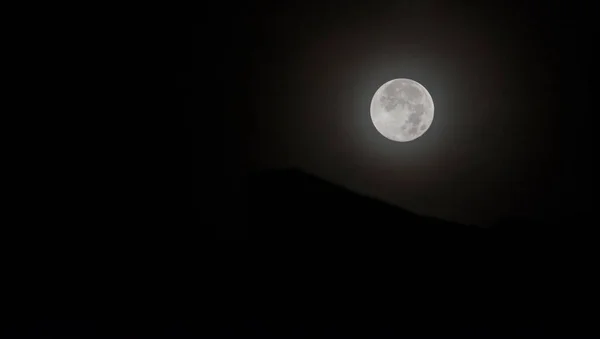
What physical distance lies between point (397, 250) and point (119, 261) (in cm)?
289

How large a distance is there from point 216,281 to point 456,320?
7.57 ft

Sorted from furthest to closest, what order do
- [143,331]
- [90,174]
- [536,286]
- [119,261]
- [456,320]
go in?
[90,174]
[119,261]
[536,286]
[456,320]
[143,331]

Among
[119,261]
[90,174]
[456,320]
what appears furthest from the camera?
[90,174]

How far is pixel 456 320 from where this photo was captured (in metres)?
3.87

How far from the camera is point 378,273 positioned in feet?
13.4

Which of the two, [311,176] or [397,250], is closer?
[397,250]

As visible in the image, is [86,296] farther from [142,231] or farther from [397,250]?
[397,250]

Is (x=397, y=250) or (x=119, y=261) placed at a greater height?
(x=397, y=250)

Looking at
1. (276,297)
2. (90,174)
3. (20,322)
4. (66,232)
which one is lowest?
(20,322)

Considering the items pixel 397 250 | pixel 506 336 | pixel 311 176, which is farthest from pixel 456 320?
pixel 311 176

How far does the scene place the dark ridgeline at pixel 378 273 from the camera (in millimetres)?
3832

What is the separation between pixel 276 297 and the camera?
394 centimetres

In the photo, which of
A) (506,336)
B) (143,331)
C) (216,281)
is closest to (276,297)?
(216,281)

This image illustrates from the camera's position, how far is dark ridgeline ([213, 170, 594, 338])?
12.6 ft
